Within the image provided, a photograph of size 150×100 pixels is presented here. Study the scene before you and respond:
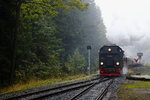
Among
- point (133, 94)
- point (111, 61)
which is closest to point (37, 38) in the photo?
point (111, 61)

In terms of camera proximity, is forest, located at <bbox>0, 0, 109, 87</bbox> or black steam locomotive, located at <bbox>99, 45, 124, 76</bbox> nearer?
forest, located at <bbox>0, 0, 109, 87</bbox>

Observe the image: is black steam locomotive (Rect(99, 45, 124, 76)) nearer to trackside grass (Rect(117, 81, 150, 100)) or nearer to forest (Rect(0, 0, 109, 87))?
forest (Rect(0, 0, 109, 87))

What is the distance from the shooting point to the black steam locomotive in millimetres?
26484

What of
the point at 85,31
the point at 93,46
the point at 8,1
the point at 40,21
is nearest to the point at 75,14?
the point at 85,31

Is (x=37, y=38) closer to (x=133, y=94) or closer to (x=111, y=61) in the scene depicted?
(x=111, y=61)

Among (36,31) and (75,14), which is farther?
(75,14)

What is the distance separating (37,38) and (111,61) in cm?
881

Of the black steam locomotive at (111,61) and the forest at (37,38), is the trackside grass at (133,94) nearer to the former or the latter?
the forest at (37,38)

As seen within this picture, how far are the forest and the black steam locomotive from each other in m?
5.21

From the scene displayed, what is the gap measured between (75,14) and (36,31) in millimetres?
21153

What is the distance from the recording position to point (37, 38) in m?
25.6

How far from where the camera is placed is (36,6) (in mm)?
16203

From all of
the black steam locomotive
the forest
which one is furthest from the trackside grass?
the black steam locomotive

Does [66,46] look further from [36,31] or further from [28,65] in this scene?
[28,65]
